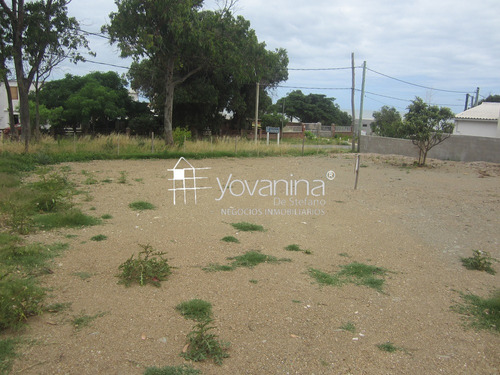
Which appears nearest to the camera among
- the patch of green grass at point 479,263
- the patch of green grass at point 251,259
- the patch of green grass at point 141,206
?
the patch of green grass at point 251,259

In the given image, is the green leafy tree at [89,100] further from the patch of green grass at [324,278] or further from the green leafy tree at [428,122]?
the patch of green grass at [324,278]

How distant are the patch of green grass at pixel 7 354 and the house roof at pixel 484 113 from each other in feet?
114

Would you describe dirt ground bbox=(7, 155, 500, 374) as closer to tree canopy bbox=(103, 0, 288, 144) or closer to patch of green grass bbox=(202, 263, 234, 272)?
patch of green grass bbox=(202, 263, 234, 272)

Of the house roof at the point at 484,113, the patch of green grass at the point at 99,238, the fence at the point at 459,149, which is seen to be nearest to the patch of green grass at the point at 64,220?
the patch of green grass at the point at 99,238

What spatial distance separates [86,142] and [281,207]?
12717mm

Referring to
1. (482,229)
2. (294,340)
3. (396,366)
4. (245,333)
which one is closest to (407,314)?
(396,366)

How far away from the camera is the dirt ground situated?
3.48 meters

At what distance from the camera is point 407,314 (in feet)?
14.7

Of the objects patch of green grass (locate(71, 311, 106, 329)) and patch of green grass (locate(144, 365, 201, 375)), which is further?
patch of green grass (locate(71, 311, 106, 329))

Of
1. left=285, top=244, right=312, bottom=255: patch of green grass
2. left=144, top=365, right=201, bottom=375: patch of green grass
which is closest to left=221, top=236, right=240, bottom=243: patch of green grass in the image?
left=285, top=244, right=312, bottom=255: patch of green grass

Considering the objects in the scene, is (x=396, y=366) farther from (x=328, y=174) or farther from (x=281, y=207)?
(x=328, y=174)

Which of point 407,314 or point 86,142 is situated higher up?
point 86,142

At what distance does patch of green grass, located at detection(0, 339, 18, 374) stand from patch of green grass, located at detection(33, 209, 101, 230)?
3789 millimetres

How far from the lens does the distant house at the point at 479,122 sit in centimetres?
3105
